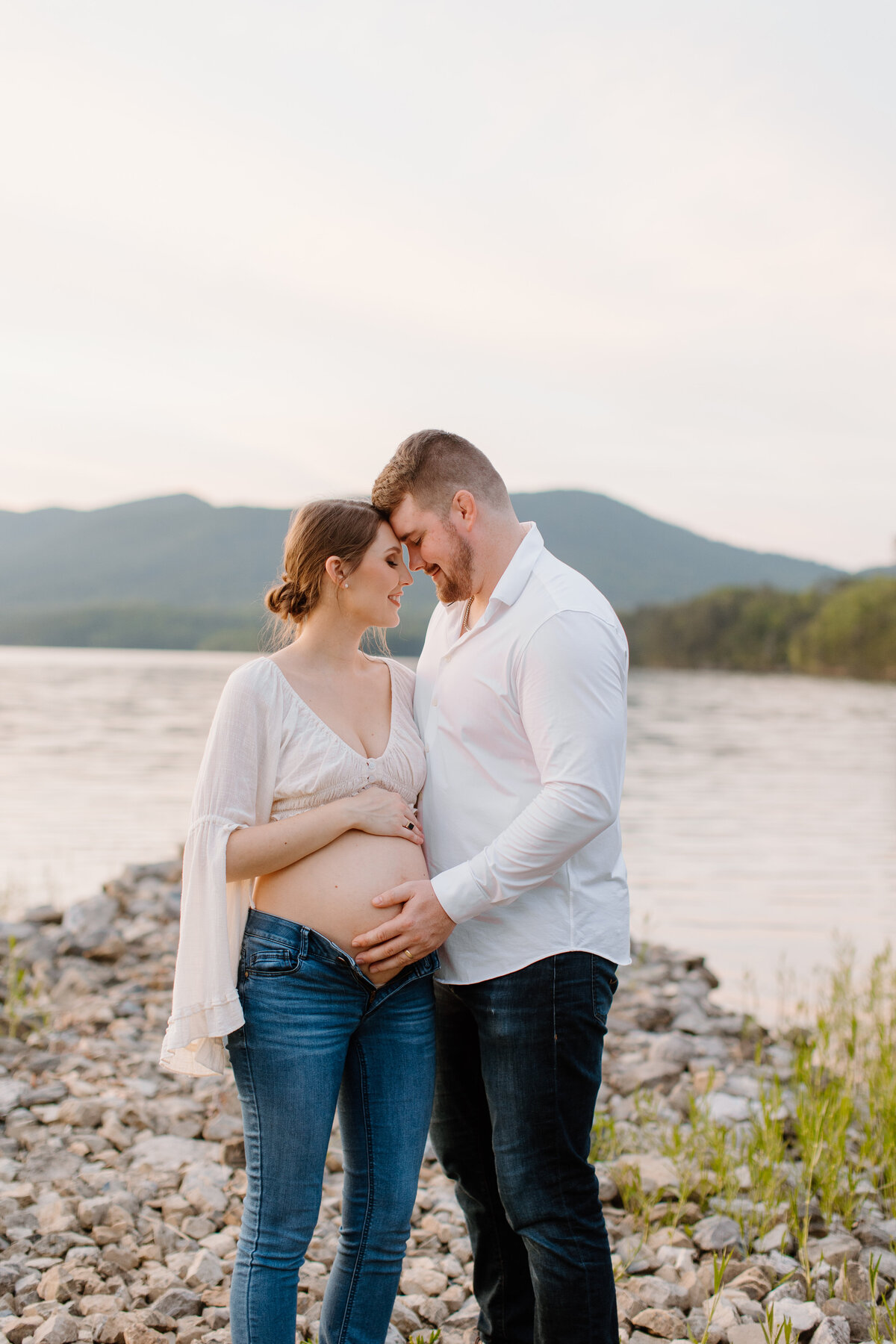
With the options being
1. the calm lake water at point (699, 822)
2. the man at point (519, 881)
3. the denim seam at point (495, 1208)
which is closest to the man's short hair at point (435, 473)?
the man at point (519, 881)

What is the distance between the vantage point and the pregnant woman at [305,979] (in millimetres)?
2430

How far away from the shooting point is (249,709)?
8.32 ft

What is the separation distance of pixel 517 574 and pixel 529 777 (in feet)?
1.69

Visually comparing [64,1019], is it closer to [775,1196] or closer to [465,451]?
[775,1196]

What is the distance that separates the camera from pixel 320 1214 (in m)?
3.93

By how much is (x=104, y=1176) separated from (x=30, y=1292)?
0.75 meters

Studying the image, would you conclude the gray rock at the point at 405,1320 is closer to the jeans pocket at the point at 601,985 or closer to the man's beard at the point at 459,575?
the jeans pocket at the point at 601,985

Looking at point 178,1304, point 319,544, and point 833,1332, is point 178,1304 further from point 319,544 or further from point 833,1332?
point 319,544

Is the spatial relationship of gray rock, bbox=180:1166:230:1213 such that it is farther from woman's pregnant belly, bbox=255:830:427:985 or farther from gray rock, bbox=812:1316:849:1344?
gray rock, bbox=812:1316:849:1344

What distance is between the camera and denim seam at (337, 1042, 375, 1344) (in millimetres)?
2537

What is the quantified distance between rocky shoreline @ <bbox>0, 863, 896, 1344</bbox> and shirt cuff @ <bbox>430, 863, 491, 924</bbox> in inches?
53.0

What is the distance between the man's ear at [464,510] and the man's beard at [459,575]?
3 cm

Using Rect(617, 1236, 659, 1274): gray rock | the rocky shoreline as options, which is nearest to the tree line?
the rocky shoreline

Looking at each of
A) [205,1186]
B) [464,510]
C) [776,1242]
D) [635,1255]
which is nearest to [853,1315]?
[776,1242]
